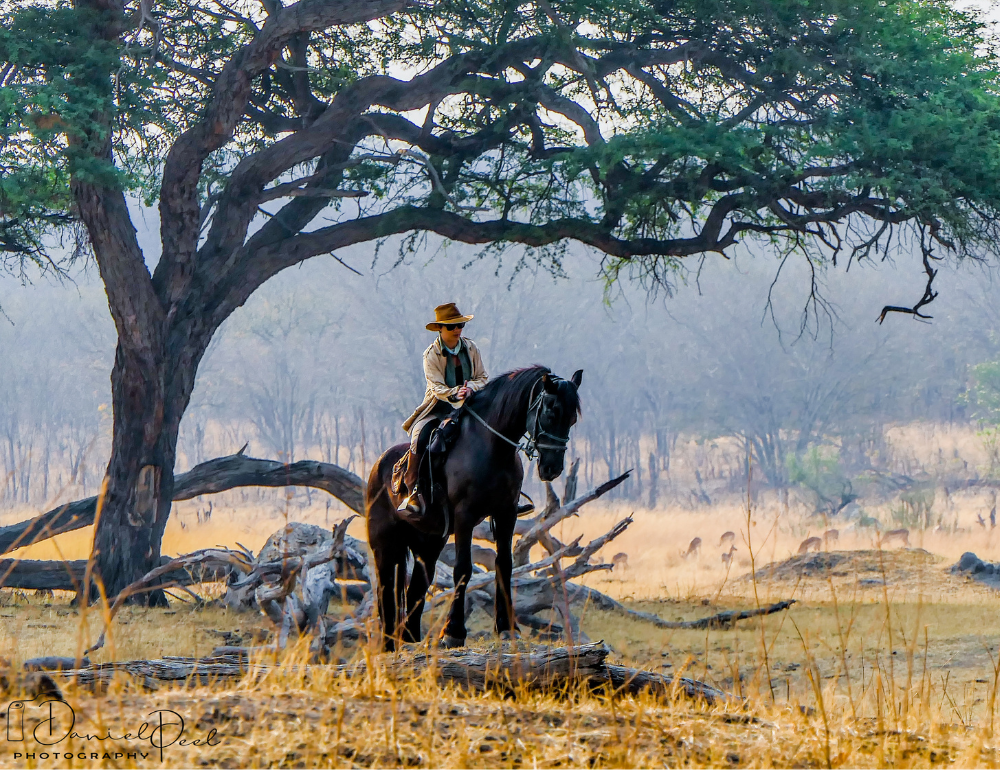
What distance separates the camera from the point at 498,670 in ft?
16.7

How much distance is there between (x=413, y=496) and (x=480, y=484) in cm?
60

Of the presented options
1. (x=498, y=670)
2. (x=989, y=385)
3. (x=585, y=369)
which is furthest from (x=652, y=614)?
(x=585, y=369)

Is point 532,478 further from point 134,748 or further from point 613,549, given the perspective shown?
point 134,748

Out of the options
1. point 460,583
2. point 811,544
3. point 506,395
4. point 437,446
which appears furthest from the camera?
point 811,544

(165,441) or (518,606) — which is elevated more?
(165,441)

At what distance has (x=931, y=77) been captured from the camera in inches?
514

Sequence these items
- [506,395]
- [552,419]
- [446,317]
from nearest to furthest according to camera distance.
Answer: [552,419], [506,395], [446,317]

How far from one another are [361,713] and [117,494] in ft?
33.9

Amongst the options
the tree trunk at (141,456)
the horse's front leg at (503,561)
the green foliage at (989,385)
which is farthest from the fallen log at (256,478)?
the green foliage at (989,385)

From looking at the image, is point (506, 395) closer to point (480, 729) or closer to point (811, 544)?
point (480, 729)

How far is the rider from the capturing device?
7926mm

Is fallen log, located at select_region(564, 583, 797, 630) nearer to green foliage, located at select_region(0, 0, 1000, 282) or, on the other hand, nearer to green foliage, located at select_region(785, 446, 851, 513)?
green foliage, located at select_region(0, 0, 1000, 282)

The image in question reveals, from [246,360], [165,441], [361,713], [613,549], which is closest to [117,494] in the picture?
[165,441]

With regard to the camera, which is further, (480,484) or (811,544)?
(811,544)
